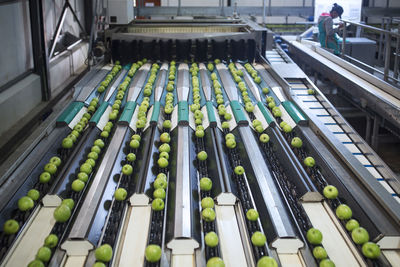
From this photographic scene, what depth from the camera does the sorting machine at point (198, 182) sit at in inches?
83.8

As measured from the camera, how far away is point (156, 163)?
298 centimetres

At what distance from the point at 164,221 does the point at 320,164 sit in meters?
1.25

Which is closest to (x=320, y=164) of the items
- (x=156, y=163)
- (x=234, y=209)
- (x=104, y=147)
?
(x=234, y=209)

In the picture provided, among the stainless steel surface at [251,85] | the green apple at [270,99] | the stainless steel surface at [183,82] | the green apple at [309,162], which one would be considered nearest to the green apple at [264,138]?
the green apple at [309,162]

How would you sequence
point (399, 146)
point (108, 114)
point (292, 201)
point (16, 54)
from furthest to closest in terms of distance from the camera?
point (399, 146), point (16, 54), point (108, 114), point (292, 201)

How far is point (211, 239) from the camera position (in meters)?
2.13

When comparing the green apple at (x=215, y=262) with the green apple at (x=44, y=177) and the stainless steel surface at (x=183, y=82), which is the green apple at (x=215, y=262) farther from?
the stainless steel surface at (x=183, y=82)

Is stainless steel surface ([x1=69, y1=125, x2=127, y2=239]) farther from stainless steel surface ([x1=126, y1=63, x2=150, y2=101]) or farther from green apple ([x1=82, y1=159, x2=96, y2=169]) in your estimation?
stainless steel surface ([x1=126, y1=63, x2=150, y2=101])

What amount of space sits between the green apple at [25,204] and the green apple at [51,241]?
1.18 feet

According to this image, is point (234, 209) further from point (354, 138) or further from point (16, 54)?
point (16, 54)

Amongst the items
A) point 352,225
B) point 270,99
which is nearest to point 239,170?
point 352,225

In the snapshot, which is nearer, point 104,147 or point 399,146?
point 104,147

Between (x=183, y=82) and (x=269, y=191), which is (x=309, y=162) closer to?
(x=269, y=191)

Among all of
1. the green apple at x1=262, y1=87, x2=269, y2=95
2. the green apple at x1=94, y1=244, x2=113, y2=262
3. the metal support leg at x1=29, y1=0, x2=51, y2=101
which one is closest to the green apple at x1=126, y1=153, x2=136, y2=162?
the green apple at x1=94, y1=244, x2=113, y2=262
